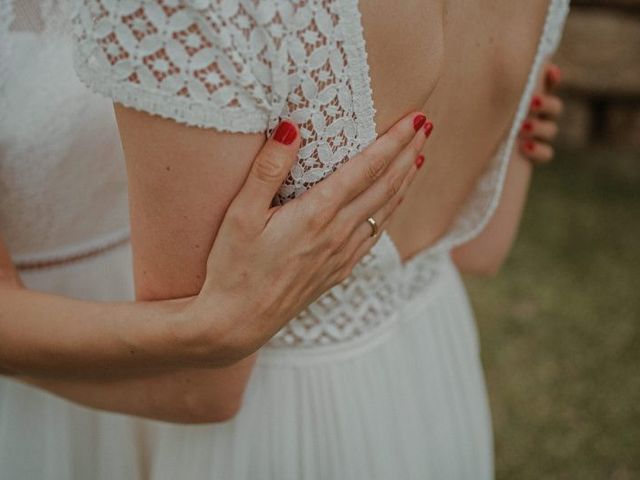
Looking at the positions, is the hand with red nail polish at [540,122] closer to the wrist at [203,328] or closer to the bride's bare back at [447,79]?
the bride's bare back at [447,79]

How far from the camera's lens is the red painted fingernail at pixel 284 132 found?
28.9 inches

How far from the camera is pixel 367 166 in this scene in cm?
83

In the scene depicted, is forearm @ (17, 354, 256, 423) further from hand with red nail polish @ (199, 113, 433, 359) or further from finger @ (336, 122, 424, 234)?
finger @ (336, 122, 424, 234)

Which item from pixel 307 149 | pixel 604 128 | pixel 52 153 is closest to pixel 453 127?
pixel 307 149

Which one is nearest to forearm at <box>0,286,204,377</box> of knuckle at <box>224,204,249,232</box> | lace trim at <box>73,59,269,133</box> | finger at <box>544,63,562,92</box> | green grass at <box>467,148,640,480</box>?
knuckle at <box>224,204,249,232</box>

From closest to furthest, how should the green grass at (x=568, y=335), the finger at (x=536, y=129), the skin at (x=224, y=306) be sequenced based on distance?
the skin at (x=224, y=306) < the finger at (x=536, y=129) < the green grass at (x=568, y=335)

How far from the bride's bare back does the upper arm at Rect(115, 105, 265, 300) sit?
156 mm

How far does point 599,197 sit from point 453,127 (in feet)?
11.1

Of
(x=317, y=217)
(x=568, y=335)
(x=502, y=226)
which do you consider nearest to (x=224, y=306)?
(x=317, y=217)

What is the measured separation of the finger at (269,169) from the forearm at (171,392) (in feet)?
0.81

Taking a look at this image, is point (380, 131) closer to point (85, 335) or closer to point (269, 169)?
point (269, 169)

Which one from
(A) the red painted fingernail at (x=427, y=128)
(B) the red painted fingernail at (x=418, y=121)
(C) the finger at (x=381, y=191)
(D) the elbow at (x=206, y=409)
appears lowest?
(D) the elbow at (x=206, y=409)

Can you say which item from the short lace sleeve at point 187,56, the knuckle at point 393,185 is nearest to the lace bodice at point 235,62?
the short lace sleeve at point 187,56

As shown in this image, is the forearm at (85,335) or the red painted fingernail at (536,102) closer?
the forearm at (85,335)
